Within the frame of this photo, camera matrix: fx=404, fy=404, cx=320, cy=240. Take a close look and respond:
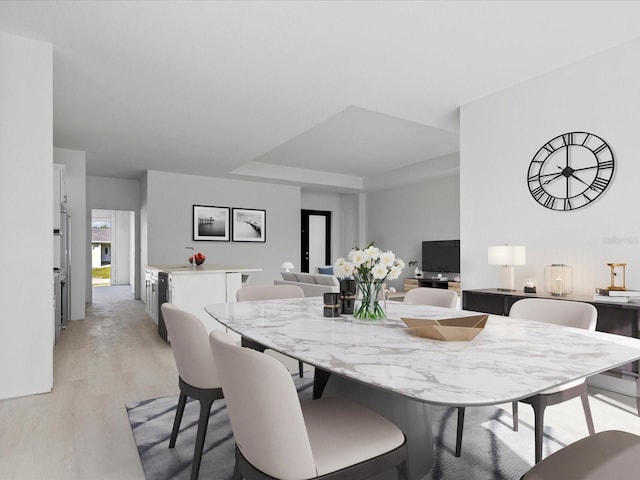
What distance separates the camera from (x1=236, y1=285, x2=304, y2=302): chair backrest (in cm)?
284

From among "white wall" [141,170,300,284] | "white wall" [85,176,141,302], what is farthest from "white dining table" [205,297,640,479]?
"white wall" [85,176,141,302]

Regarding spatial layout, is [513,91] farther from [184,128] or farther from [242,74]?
[184,128]

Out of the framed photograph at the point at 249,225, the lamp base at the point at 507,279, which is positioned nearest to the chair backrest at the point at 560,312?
the lamp base at the point at 507,279

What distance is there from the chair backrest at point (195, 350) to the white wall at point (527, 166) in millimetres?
2880

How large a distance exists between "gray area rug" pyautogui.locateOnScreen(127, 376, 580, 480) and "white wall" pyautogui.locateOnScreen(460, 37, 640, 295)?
1.35 meters

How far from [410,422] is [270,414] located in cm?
82

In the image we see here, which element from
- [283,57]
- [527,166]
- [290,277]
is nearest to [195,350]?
[283,57]

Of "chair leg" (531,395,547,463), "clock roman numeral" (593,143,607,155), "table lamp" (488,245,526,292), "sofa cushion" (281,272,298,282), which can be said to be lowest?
"chair leg" (531,395,547,463)

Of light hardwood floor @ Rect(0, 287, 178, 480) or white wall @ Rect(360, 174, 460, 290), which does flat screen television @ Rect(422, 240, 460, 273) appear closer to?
white wall @ Rect(360, 174, 460, 290)

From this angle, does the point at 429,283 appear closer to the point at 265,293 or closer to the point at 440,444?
the point at 265,293

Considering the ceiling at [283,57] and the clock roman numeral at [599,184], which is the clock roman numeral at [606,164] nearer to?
the clock roman numeral at [599,184]

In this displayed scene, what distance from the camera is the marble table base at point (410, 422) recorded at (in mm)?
1589

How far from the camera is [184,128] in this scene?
16.2 feet

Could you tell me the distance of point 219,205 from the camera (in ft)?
26.5
